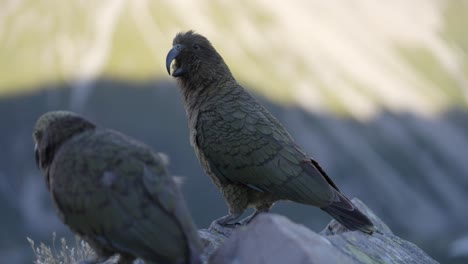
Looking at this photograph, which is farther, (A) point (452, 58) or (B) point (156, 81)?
(A) point (452, 58)

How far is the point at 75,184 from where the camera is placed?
161 inches

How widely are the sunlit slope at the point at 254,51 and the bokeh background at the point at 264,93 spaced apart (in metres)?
0.06

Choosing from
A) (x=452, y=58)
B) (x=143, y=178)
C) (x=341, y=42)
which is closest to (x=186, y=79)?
(x=143, y=178)

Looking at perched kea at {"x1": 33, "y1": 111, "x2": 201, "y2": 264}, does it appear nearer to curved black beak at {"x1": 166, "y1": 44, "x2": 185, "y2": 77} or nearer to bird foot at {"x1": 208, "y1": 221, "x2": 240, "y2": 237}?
bird foot at {"x1": 208, "y1": 221, "x2": 240, "y2": 237}

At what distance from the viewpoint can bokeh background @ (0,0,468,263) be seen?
78.2 ft

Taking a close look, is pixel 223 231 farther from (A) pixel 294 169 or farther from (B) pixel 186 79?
(B) pixel 186 79

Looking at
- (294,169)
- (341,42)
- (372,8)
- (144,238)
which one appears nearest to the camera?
(144,238)

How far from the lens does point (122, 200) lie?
13.0 ft

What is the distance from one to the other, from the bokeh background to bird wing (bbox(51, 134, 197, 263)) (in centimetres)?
1693

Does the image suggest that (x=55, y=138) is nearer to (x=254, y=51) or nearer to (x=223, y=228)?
(x=223, y=228)

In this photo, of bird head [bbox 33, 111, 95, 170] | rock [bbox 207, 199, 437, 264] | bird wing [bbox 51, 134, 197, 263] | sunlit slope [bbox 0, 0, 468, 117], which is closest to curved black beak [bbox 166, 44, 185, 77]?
bird head [bbox 33, 111, 95, 170]

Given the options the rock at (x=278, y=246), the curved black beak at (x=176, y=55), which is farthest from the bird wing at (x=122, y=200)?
the curved black beak at (x=176, y=55)

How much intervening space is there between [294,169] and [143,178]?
1.89 meters

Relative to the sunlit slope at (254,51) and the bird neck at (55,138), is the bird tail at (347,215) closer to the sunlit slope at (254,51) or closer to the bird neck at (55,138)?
the bird neck at (55,138)
